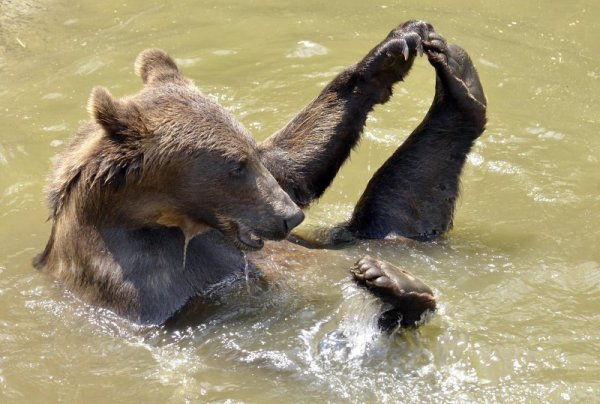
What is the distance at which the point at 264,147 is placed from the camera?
731 cm

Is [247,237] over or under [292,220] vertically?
under

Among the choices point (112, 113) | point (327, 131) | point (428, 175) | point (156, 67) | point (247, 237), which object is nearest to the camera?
point (112, 113)

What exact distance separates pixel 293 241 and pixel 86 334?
1768 millimetres

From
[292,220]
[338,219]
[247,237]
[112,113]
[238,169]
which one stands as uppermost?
[112,113]

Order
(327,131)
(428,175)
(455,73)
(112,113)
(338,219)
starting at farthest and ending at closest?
1. (338,219)
2. (428,175)
3. (327,131)
4. (455,73)
5. (112,113)

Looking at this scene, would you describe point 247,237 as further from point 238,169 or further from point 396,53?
point 396,53

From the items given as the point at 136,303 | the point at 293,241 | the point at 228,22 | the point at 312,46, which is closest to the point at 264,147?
the point at 293,241

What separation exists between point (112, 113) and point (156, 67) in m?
0.99

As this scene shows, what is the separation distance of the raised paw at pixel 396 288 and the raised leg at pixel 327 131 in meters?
1.46

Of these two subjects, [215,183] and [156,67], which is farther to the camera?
[156,67]

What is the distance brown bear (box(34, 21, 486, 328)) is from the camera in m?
6.07

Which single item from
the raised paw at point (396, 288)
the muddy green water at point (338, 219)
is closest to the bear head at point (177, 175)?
the raised paw at point (396, 288)

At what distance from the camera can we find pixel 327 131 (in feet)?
→ 23.7

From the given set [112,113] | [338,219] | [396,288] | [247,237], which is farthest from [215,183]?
[338,219]
